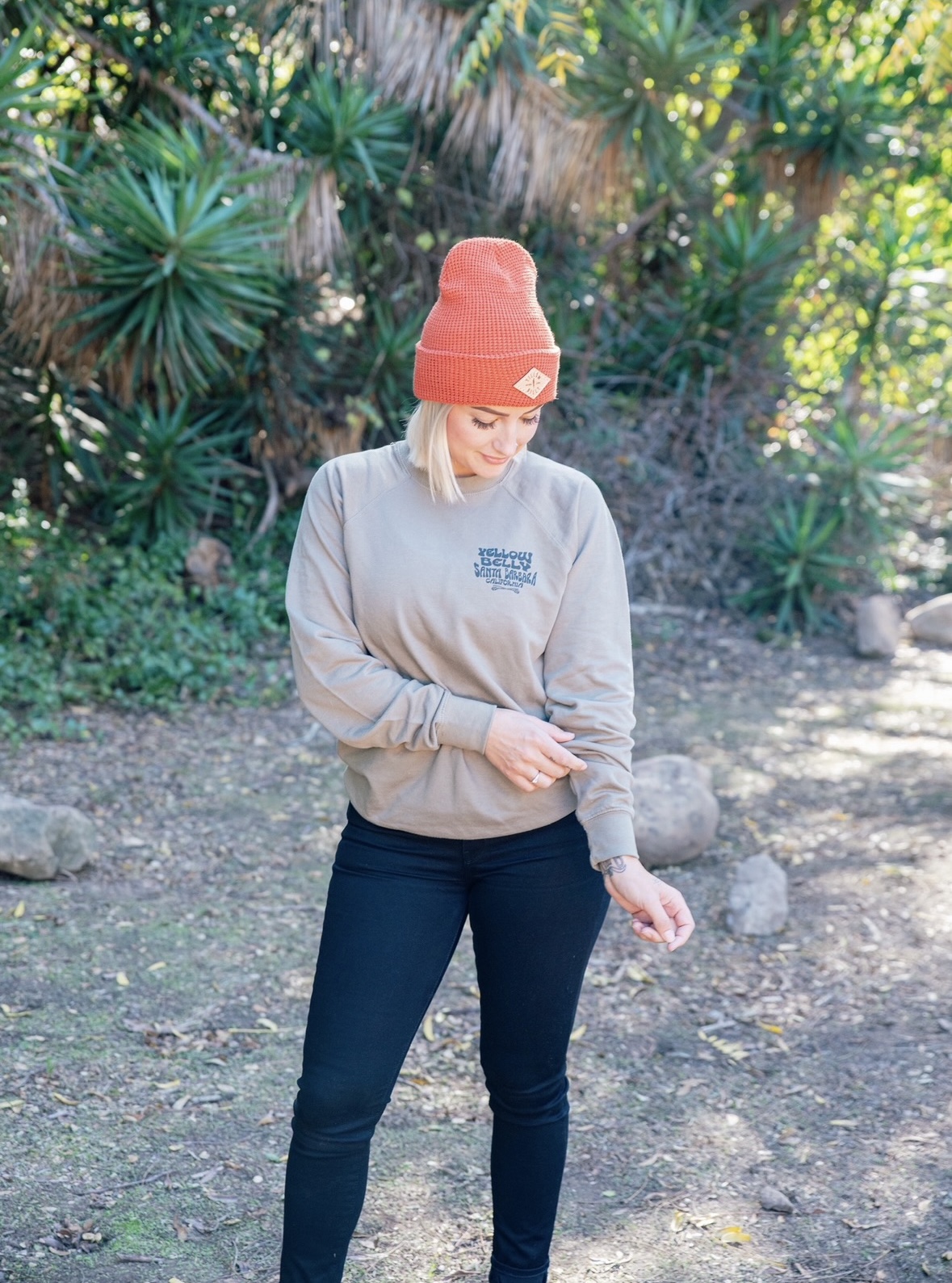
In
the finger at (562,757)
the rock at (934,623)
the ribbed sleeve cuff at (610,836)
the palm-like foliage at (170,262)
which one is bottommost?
the rock at (934,623)

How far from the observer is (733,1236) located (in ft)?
8.86

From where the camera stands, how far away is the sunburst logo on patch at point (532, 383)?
198 centimetres

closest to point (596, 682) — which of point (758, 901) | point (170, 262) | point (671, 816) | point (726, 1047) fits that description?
point (726, 1047)

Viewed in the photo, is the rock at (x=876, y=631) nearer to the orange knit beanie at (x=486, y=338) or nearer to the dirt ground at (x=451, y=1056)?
the dirt ground at (x=451, y=1056)

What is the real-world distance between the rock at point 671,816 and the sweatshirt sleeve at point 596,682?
103 inches

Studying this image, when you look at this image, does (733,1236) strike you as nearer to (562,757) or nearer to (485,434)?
(562,757)

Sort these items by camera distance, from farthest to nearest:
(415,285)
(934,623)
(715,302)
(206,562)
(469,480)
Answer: (715,302) < (934,623) < (415,285) < (206,562) < (469,480)

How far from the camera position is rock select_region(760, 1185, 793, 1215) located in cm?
281

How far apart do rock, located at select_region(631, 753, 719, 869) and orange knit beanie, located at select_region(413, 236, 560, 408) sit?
280 cm

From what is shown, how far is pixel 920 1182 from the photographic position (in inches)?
114

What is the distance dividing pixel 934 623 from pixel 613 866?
24.6 ft

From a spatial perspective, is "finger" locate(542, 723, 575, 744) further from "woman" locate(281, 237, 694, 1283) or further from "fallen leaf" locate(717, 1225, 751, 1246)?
"fallen leaf" locate(717, 1225, 751, 1246)

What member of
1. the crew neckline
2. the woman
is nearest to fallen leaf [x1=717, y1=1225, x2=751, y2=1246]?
the woman

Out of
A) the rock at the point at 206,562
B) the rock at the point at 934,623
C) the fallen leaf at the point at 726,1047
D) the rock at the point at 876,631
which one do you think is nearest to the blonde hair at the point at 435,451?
the fallen leaf at the point at 726,1047
